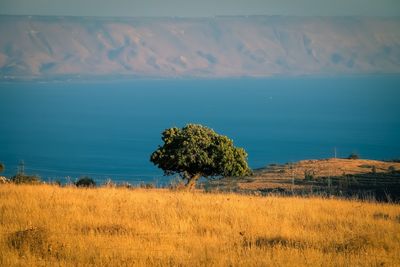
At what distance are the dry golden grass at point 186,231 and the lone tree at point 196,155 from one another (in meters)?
8.33

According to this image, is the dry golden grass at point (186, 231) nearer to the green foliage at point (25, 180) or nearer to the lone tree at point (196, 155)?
the green foliage at point (25, 180)

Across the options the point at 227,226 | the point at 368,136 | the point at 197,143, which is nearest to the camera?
the point at 227,226

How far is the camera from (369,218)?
14.7 m

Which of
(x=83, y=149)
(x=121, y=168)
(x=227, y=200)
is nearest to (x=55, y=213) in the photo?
(x=227, y=200)

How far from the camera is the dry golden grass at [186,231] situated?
32.6 ft

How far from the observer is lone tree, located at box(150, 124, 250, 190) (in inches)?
1018

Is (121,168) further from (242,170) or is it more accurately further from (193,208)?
(193,208)

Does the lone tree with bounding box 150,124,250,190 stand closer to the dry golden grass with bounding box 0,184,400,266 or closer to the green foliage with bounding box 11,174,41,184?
the green foliage with bounding box 11,174,41,184

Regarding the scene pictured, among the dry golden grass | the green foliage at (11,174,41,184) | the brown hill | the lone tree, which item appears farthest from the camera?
the brown hill

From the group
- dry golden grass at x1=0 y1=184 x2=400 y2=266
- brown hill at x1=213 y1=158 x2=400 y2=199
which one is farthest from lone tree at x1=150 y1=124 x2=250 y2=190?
dry golden grass at x1=0 y1=184 x2=400 y2=266

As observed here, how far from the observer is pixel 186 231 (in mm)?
12461

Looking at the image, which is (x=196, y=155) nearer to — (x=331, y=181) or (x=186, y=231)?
(x=186, y=231)

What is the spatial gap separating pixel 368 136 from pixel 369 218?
169 meters

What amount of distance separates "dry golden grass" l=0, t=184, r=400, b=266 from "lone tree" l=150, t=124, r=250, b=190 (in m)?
8.33
